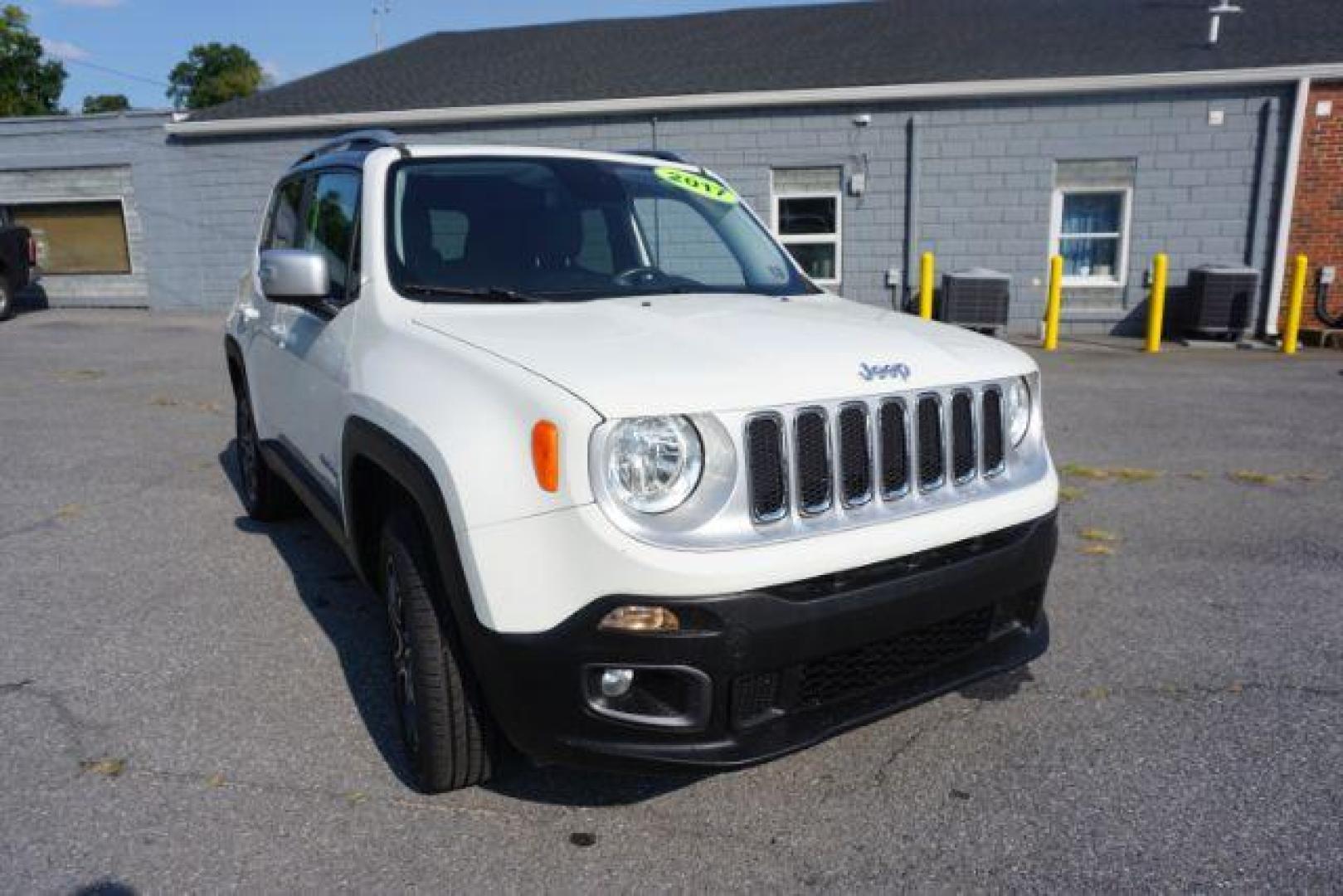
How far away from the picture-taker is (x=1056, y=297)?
12586mm

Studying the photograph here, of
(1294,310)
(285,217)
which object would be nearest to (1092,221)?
(1294,310)

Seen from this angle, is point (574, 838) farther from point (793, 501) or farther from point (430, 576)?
point (793, 501)

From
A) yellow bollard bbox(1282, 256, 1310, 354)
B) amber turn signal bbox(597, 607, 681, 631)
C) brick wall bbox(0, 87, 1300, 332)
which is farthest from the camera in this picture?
brick wall bbox(0, 87, 1300, 332)

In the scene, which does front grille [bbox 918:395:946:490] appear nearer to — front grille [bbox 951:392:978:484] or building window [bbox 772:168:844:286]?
front grille [bbox 951:392:978:484]

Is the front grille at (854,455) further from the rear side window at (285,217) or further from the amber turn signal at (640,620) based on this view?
the rear side window at (285,217)

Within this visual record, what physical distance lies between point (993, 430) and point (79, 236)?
67.5 feet

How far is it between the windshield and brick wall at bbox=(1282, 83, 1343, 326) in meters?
12.8

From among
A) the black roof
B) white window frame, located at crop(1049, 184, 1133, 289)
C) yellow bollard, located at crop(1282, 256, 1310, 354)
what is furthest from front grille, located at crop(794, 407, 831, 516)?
white window frame, located at crop(1049, 184, 1133, 289)

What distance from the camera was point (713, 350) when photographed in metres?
2.57

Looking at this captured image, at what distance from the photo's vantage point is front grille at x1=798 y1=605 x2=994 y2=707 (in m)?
2.42

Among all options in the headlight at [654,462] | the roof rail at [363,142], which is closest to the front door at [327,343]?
the roof rail at [363,142]

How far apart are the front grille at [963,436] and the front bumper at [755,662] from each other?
0.24m

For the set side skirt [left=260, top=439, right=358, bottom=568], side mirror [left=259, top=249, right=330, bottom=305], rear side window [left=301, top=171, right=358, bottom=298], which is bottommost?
side skirt [left=260, top=439, right=358, bottom=568]

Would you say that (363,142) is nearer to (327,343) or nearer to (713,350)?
(327,343)
